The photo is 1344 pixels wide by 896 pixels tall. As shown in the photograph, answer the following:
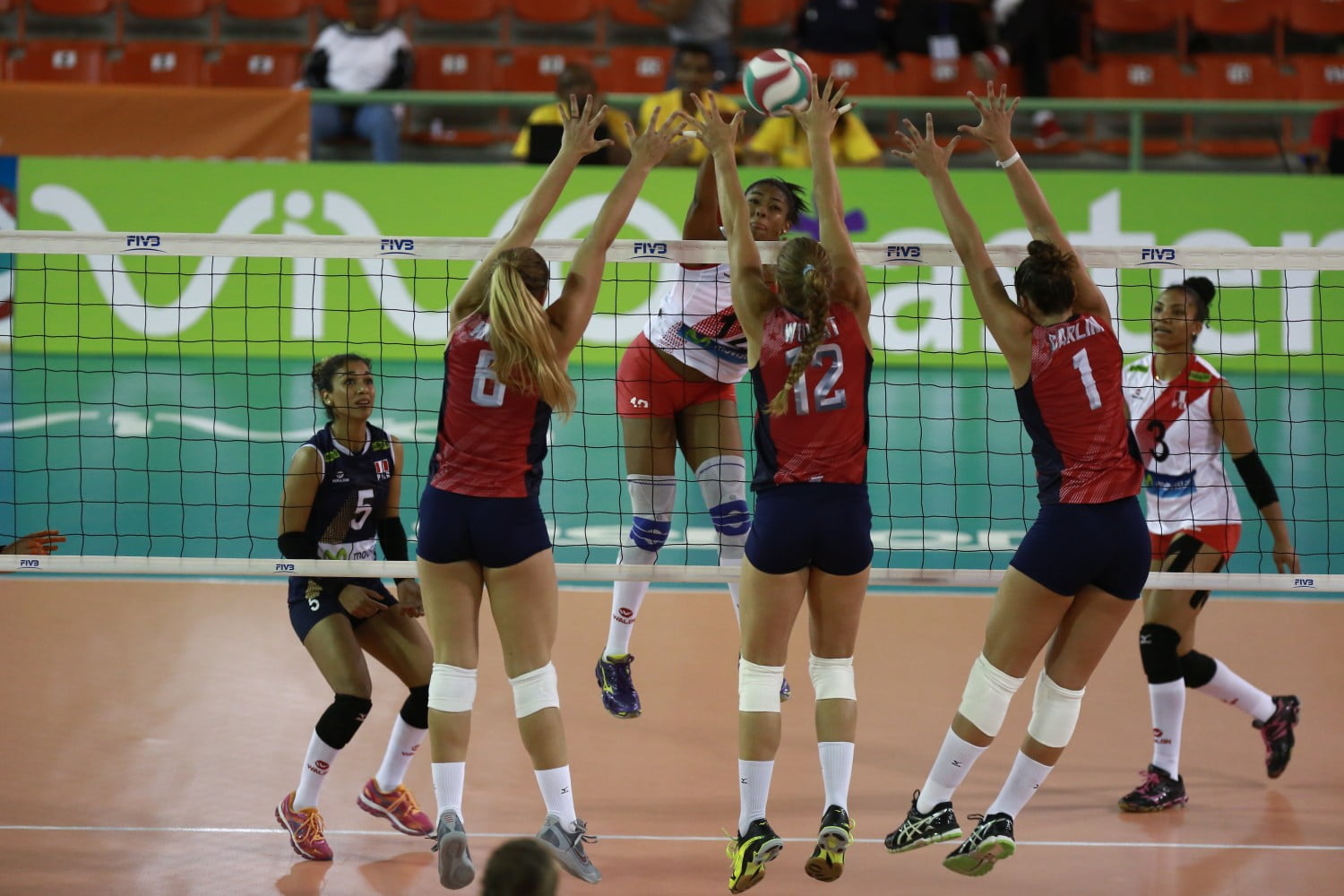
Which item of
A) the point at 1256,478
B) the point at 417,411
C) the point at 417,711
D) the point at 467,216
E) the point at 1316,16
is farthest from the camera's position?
the point at 1316,16

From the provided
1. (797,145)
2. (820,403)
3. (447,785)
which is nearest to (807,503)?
(820,403)

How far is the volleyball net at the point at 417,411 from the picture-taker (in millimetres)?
9930

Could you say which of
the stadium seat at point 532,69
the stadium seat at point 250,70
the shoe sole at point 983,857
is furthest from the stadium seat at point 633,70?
the shoe sole at point 983,857

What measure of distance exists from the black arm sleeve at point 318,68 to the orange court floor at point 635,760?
7031 mm

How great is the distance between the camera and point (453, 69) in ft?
54.4

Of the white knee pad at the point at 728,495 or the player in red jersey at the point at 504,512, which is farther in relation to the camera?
the white knee pad at the point at 728,495

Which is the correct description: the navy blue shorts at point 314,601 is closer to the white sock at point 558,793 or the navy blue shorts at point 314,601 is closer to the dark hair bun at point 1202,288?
the white sock at point 558,793

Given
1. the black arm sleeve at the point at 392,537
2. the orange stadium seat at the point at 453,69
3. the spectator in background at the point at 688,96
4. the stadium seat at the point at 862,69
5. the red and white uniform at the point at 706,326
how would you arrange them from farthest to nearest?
the orange stadium seat at the point at 453,69 → the stadium seat at the point at 862,69 → the spectator in background at the point at 688,96 → the red and white uniform at the point at 706,326 → the black arm sleeve at the point at 392,537

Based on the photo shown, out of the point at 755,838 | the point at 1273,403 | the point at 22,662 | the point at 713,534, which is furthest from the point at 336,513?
the point at 1273,403

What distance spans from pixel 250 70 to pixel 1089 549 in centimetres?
1359

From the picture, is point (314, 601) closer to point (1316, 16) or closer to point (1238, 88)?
point (1238, 88)

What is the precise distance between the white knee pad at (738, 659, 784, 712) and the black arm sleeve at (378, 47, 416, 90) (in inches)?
433

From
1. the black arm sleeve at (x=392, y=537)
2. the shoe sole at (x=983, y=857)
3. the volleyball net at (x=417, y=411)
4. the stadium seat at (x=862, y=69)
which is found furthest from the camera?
the stadium seat at (x=862, y=69)

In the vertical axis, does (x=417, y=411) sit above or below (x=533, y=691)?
above
